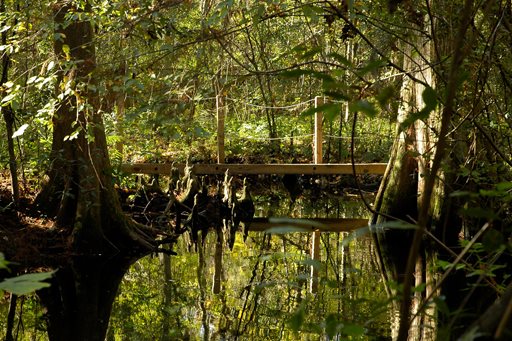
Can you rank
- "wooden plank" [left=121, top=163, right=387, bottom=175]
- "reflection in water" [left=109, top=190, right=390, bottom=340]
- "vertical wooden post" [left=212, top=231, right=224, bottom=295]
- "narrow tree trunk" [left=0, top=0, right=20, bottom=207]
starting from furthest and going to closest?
"wooden plank" [left=121, top=163, right=387, bottom=175]
"narrow tree trunk" [left=0, top=0, right=20, bottom=207]
"vertical wooden post" [left=212, top=231, right=224, bottom=295]
"reflection in water" [left=109, top=190, right=390, bottom=340]

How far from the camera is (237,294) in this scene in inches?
239

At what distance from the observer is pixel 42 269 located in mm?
6602

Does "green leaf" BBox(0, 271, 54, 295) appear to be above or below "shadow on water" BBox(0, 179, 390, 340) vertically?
above

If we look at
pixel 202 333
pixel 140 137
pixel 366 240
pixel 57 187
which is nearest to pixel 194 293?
pixel 202 333

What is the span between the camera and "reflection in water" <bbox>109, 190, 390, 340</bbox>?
4996mm

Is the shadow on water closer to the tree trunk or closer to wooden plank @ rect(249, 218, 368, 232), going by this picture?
the tree trunk

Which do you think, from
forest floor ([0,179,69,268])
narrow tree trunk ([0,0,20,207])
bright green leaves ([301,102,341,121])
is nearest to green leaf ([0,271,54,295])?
bright green leaves ([301,102,341,121])

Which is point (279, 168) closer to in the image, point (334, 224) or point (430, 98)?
point (334, 224)

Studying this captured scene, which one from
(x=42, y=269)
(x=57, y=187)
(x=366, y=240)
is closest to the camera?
(x=42, y=269)

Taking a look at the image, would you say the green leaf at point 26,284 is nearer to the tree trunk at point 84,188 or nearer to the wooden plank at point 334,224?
the tree trunk at point 84,188

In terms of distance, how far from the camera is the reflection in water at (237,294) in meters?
5.00

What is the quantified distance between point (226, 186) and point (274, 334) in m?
5.84

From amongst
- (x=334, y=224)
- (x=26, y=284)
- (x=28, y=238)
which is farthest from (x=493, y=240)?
(x=334, y=224)

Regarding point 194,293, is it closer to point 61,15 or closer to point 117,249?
point 117,249
